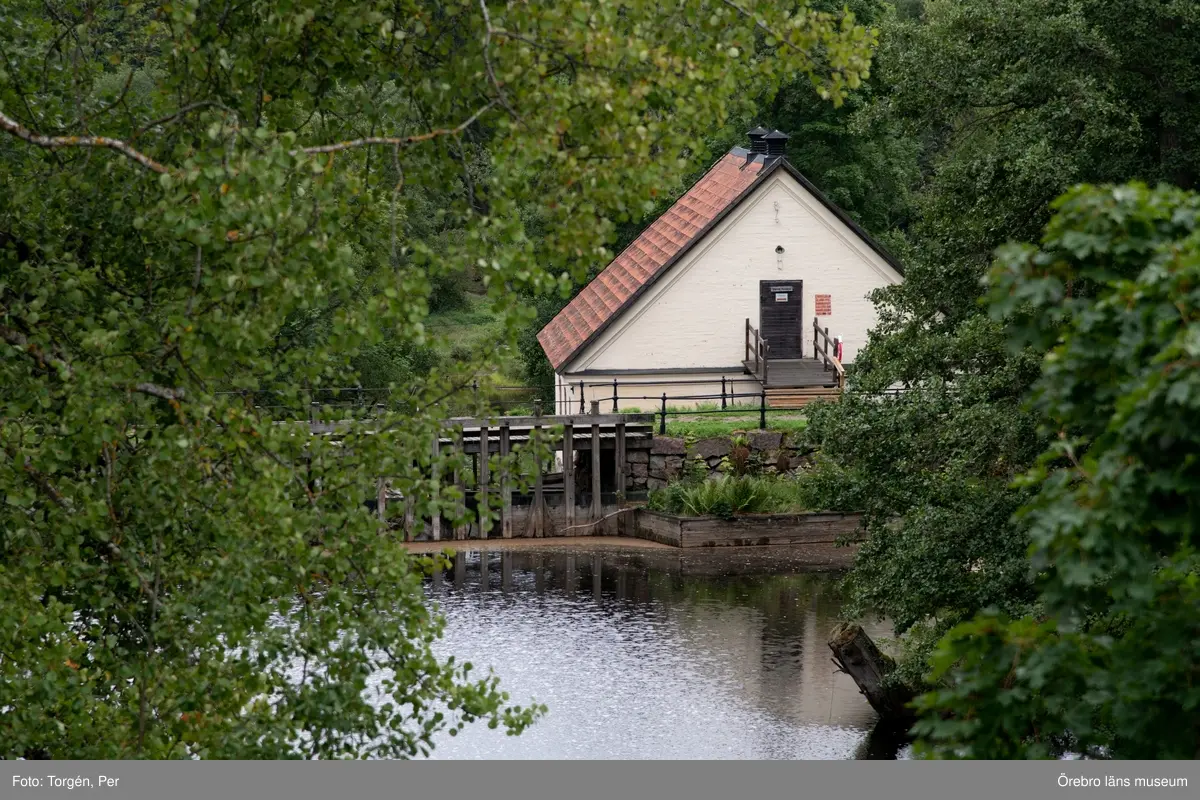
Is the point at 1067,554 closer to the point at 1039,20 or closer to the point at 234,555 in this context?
the point at 234,555

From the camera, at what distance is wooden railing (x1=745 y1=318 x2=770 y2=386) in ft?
108

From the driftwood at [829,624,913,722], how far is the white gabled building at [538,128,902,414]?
16043mm

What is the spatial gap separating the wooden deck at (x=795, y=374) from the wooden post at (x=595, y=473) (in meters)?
4.73

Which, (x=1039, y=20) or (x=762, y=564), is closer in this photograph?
(x=1039, y=20)

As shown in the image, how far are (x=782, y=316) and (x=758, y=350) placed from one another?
1.17m

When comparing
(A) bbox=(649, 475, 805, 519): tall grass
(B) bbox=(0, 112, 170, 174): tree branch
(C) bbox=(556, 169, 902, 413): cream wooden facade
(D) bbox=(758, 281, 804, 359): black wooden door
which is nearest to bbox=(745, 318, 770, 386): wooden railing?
(C) bbox=(556, 169, 902, 413): cream wooden facade

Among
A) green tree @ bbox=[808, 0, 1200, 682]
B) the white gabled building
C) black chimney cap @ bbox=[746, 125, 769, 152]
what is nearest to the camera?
green tree @ bbox=[808, 0, 1200, 682]

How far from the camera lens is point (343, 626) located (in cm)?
726

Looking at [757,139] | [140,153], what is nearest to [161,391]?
[140,153]

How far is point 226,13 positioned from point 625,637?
15425mm

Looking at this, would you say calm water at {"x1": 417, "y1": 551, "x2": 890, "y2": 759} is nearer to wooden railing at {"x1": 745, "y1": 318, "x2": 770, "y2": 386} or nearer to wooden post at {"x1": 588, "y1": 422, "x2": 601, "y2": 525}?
wooden post at {"x1": 588, "y1": 422, "x2": 601, "y2": 525}

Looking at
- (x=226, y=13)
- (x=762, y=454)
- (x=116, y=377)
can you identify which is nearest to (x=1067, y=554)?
(x=116, y=377)

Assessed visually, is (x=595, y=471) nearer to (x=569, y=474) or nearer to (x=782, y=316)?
(x=569, y=474)

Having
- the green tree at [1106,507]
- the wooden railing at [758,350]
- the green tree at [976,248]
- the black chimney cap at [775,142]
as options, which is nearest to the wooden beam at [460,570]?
the wooden railing at [758,350]
